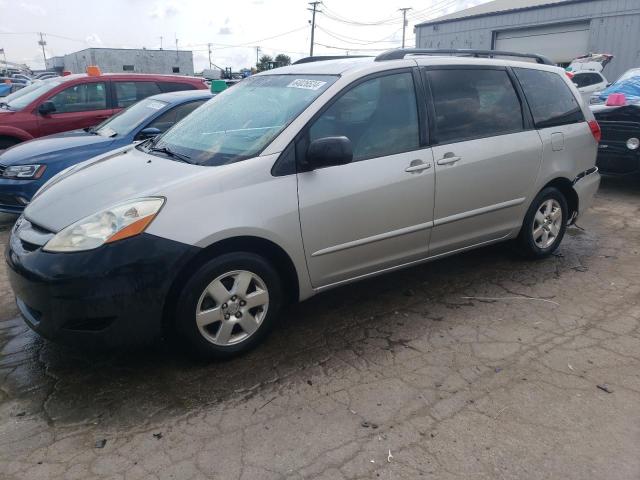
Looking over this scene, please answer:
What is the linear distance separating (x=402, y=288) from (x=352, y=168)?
1.30 metres

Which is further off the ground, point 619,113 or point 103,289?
point 619,113

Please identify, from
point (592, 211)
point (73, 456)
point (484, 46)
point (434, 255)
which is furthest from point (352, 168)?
point (484, 46)

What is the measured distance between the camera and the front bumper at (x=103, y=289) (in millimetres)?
2719

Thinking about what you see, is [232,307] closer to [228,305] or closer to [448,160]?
[228,305]

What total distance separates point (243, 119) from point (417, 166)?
1.24m

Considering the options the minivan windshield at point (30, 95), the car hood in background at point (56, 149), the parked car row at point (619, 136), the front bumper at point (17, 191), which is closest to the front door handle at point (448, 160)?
the car hood in background at point (56, 149)

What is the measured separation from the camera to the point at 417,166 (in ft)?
12.0

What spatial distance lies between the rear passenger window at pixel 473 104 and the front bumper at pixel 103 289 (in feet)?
6.92

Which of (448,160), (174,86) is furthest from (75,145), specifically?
(448,160)

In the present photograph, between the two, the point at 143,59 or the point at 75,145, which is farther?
the point at 143,59

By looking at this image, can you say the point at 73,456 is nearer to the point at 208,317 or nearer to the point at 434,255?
the point at 208,317

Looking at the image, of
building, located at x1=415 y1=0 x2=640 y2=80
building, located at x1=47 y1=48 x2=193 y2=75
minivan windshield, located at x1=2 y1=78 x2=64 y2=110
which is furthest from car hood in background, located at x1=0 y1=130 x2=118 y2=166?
building, located at x1=47 y1=48 x2=193 y2=75

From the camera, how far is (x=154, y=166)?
338cm

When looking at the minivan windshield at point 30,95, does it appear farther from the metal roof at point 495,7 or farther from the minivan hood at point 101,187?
the metal roof at point 495,7
